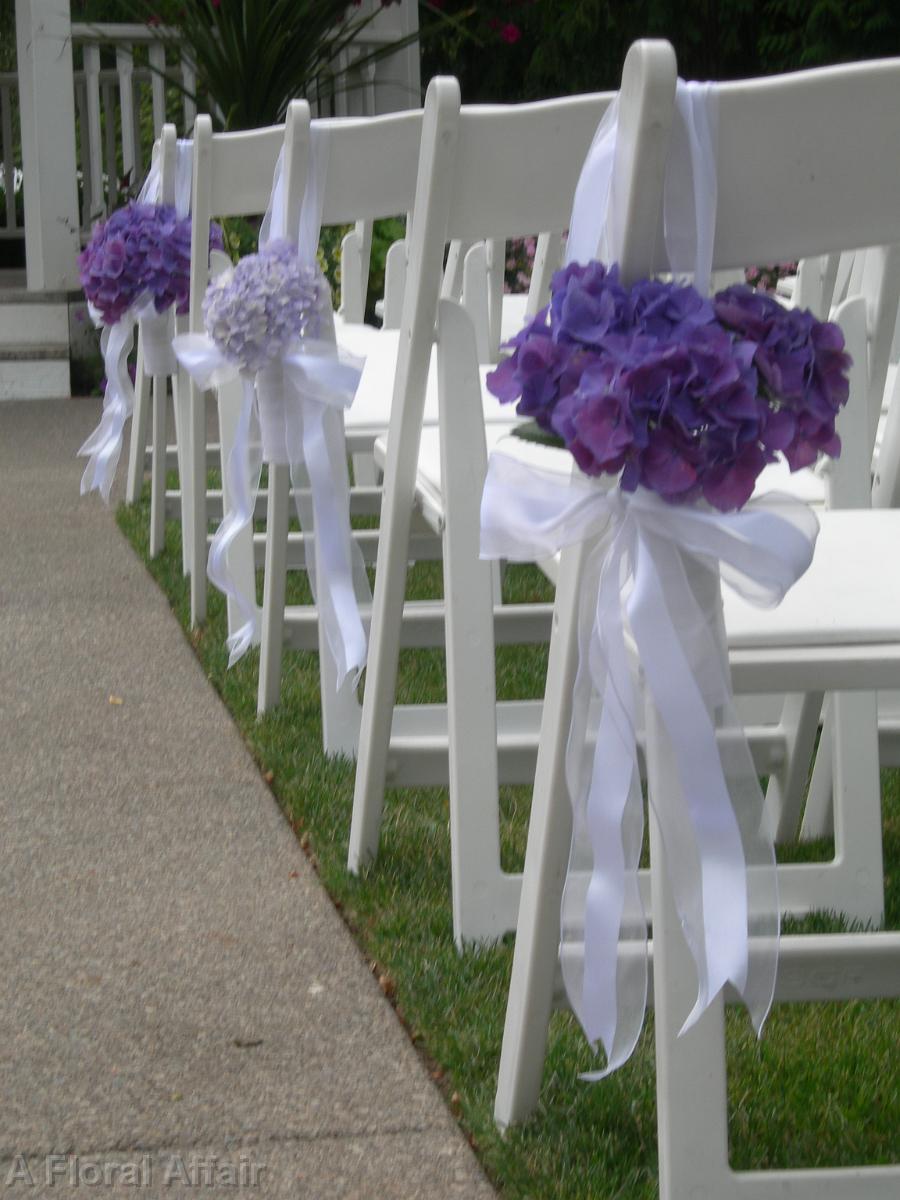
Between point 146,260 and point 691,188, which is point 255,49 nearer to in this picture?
point 146,260

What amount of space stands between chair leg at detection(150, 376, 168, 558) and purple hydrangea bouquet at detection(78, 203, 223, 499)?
139 millimetres

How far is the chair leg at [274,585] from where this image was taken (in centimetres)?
294

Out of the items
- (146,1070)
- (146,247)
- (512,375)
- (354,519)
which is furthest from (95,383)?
(512,375)

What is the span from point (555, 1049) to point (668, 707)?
0.72 metres

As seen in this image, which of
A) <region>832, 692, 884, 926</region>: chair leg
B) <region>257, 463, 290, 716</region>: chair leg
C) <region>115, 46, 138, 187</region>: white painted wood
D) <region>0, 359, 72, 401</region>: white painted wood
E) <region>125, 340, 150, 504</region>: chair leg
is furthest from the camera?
<region>115, 46, 138, 187</region>: white painted wood

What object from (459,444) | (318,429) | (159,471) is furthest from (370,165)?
(159,471)

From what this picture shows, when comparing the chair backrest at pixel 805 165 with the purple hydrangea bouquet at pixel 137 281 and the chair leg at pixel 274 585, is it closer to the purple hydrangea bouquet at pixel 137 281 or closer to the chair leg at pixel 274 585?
the chair leg at pixel 274 585

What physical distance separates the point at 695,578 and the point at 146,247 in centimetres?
301

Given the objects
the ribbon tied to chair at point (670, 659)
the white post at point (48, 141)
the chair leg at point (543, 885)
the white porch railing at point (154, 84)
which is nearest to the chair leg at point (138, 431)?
the white post at point (48, 141)

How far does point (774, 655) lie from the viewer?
5.15ft

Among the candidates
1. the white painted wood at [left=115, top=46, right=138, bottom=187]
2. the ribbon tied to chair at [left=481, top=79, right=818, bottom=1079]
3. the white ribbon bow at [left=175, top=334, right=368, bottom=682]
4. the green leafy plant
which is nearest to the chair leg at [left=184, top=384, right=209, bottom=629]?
the white ribbon bow at [left=175, top=334, right=368, bottom=682]

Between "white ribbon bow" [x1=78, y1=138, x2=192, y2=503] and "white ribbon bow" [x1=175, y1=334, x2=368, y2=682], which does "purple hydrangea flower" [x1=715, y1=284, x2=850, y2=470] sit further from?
"white ribbon bow" [x1=78, y1=138, x2=192, y2=503]

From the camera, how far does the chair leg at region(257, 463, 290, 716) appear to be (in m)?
2.94

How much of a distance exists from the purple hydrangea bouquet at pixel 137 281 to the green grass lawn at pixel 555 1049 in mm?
1623
